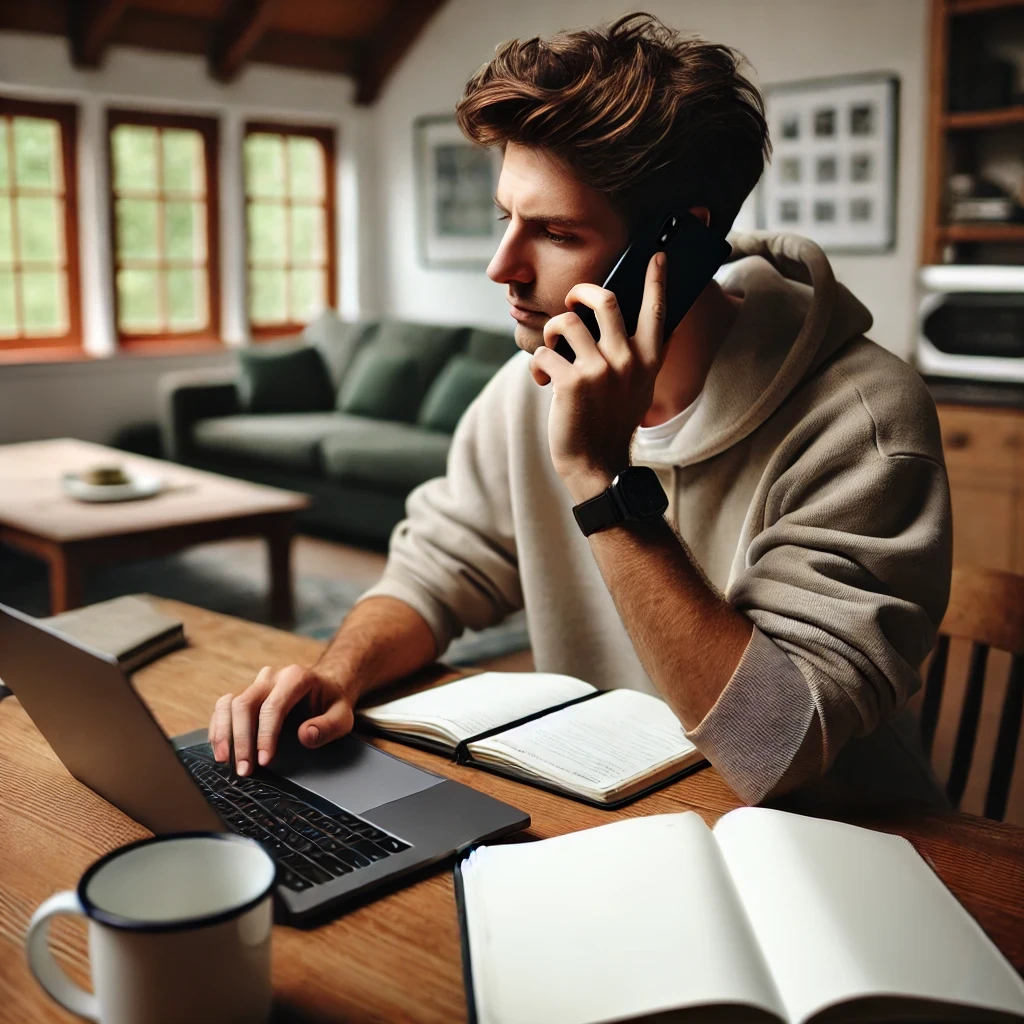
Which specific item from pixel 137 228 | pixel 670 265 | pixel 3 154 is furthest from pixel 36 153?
pixel 670 265

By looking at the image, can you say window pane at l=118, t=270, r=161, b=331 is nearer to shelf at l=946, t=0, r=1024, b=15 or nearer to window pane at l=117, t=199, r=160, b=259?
window pane at l=117, t=199, r=160, b=259

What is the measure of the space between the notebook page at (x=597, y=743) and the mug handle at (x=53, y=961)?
438 mm

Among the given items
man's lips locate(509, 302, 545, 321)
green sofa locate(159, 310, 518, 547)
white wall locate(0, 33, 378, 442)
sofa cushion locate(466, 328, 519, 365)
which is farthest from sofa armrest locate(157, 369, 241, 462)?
man's lips locate(509, 302, 545, 321)

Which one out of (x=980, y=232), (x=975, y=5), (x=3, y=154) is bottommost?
(x=980, y=232)

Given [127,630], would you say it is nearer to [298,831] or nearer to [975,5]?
[298,831]

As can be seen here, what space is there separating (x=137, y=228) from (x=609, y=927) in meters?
6.24

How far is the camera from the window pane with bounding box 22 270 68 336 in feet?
19.7

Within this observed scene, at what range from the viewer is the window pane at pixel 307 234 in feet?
23.1

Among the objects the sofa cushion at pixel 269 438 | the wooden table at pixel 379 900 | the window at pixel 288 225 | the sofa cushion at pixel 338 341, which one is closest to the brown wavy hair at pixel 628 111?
the wooden table at pixel 379 900

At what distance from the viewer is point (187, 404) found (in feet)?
18.0

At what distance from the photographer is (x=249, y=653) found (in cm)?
Answer: 130

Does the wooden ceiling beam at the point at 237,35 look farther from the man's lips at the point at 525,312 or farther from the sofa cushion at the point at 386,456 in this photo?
the man's lips at the point at 525,312

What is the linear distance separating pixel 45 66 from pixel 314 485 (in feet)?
8.69

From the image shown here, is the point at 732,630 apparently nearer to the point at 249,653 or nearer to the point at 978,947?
the point at 978,947
